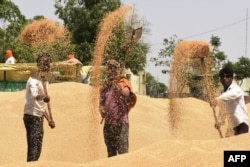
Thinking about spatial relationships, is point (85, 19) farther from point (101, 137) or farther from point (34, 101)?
point (34, 101)

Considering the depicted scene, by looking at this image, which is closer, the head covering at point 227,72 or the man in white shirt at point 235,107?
the man in white shirt at point 235,107

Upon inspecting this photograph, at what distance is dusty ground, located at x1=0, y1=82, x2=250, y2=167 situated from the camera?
5840mm

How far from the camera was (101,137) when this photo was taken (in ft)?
34.3

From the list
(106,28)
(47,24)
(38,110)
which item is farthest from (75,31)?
(38,110)

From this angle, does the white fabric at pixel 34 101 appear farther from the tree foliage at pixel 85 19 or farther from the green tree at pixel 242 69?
the green tree at pixel 242 69

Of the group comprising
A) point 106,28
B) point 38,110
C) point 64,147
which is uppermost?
point 106,28

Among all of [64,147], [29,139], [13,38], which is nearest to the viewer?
[29,139]

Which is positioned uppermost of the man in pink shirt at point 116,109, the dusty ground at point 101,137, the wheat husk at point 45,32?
the wheat husk at point 45,32

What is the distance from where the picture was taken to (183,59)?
38.0ft

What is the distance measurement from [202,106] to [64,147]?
6.65m

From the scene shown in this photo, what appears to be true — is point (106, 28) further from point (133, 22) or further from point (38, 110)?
point (38, 110)

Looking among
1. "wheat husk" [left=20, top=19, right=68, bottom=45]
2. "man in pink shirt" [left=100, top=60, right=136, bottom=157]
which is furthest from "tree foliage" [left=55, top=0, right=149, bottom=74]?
"man in pink shirt" [left=100, top=60, right=136, bottom=157]

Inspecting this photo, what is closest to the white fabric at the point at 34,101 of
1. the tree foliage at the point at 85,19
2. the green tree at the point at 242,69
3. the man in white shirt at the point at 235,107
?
the man in white shirt at the point at 235,107

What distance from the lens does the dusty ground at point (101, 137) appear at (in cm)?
584
